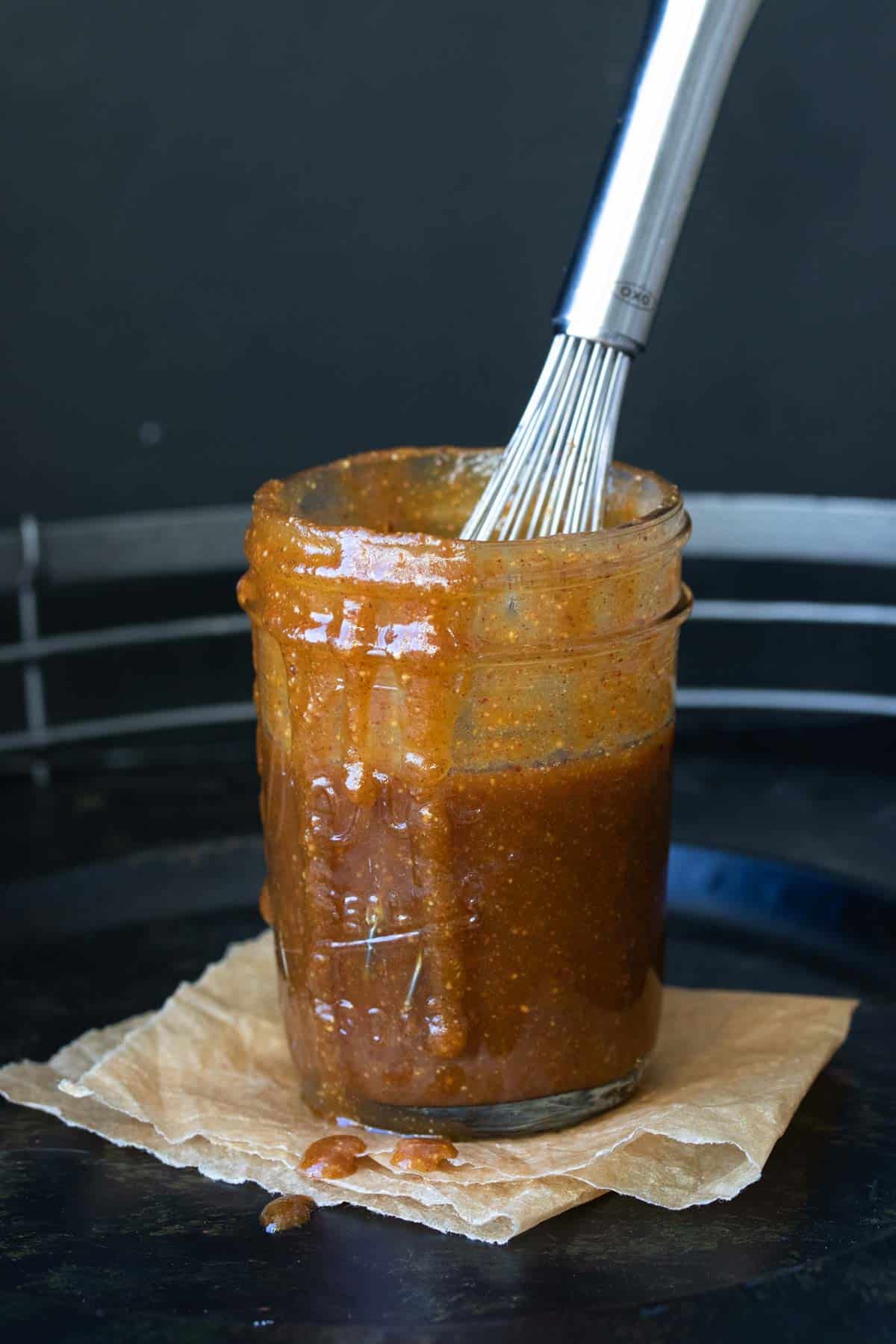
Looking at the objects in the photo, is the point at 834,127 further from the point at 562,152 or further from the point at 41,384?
the point at 41,384

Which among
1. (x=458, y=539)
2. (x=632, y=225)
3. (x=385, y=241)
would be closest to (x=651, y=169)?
(x=632, y=225)

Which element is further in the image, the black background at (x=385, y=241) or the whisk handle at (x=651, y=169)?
the black background at (x=385, y=241)

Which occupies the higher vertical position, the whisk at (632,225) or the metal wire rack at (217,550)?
the whisk at (632,225)

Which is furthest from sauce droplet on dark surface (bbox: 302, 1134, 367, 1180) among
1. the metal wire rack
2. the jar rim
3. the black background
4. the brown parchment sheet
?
the black background

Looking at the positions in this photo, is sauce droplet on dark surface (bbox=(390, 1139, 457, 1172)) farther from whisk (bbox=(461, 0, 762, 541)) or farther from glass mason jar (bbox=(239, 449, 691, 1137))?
whisk (bbox=(461, 0, 762, 541))

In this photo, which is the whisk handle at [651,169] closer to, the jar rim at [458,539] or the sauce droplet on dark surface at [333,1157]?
the jar rim at [458,539]

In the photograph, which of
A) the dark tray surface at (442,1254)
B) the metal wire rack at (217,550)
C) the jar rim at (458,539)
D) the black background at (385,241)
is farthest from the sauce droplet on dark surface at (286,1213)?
the black background at (385,241)

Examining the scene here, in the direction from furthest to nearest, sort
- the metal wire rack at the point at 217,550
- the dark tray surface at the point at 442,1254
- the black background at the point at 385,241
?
the black background at the point at 385,241 < the metal wire rack at the point at 217,550 < the dark tray surface at the point at 442,1254

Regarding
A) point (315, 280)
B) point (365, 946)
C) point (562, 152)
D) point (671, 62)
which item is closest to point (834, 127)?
point (562, 152)

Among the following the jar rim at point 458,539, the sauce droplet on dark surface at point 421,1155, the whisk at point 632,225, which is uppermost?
the whisk at point 632,225
